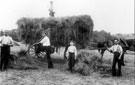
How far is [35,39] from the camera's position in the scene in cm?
1295

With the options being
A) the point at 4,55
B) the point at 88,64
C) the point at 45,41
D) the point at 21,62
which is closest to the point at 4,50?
the point at 4,55

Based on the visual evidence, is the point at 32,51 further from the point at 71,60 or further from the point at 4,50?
the point at 71,60

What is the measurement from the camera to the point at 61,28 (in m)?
12.3

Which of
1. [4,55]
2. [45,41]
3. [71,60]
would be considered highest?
[45,41]

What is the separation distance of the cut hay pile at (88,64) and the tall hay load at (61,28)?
1.91 metres

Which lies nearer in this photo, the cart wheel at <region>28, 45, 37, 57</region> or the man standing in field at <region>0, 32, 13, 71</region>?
the man standing in field at <region>0, 32, 13, 71</region>

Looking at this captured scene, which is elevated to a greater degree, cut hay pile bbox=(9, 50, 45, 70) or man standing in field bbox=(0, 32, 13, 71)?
man standing in field bbox=(0, 32, 13, 71)

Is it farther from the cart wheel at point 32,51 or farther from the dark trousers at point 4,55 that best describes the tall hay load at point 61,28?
the dark trousers at point 4,55

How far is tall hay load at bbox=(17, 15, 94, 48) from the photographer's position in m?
Result: 12.1

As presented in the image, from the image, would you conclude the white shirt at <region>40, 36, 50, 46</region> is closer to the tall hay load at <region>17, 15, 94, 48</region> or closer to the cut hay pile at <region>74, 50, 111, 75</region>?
the cut hay pile at <region>74, 50, 111, 75</region>

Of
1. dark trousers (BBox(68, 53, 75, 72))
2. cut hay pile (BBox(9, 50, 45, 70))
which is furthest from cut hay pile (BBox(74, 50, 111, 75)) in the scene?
cut hay pile (BBox(9, 50, 45, 70))

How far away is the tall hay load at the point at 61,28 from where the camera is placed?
39.7 ft

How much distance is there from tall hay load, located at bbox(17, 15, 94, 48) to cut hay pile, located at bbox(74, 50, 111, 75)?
6.26ft

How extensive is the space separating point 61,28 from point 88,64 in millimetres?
3240
